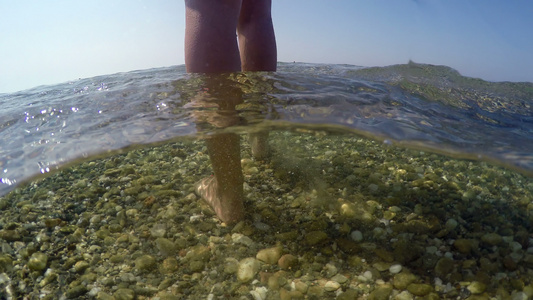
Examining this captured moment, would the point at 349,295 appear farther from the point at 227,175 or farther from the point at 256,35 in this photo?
the point at 256,35

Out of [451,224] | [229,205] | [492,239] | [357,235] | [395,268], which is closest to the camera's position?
[395,268]

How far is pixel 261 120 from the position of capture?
3637 mm

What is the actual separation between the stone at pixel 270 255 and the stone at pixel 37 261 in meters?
1.79

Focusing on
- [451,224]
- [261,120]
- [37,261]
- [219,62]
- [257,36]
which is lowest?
[37,261]

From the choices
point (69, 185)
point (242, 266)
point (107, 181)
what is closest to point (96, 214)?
point (107, 181)

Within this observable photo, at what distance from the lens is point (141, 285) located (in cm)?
243

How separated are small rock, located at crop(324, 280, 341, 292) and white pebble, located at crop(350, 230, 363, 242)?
1.81 ft

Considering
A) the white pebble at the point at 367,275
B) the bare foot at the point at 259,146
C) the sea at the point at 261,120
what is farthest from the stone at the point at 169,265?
the bare foot at the point at 259,146

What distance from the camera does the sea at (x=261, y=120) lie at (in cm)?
343

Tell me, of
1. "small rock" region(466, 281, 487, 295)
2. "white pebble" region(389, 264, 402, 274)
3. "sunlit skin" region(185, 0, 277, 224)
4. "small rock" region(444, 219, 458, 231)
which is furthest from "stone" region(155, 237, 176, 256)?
"small rock" region(444, 219, 458, 231)

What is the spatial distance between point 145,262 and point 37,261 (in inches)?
35.7

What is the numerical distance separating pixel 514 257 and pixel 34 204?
480cm

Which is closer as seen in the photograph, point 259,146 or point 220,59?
point 220,59

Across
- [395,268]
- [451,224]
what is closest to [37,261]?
[395,268]
